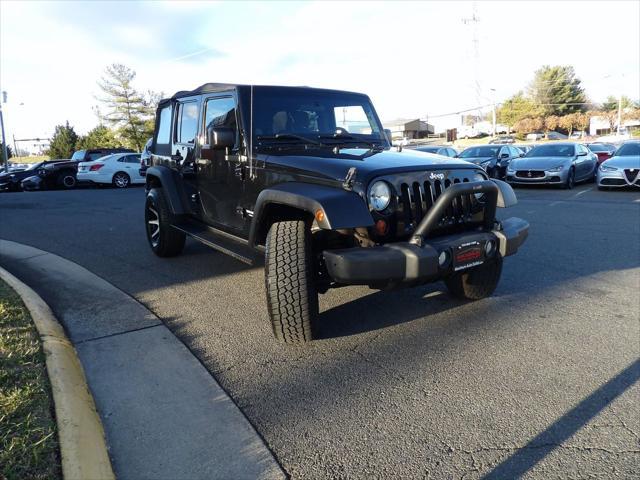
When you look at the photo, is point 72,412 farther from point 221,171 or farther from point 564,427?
point 221,171

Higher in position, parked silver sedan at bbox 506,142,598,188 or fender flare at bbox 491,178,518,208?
parked silver sedan at bbox 506,142,598,188

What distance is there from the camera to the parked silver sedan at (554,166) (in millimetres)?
14531

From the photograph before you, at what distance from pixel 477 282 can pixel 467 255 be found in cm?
109

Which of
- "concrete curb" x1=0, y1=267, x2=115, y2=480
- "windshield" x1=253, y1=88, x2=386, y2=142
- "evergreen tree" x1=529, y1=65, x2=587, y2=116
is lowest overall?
"concrete curb" x1=0, y1=267, x2=115, y2=480

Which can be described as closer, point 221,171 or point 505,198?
point 505,198

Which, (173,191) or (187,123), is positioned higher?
(187,123)

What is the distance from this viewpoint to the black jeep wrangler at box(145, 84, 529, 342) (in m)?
3.30

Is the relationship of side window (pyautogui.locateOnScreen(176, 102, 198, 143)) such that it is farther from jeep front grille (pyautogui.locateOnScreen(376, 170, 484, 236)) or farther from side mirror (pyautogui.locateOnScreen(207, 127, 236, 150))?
jeep front grille (pyautogui.locateOnScreen(376, 170, 484, 236))

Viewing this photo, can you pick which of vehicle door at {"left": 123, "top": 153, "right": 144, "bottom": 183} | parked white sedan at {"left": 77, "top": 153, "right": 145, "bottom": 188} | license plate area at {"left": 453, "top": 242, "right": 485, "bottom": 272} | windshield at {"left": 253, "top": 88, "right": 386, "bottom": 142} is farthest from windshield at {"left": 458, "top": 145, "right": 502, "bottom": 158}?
license plate area at {"left": 453, "top": 242, "right": 485, "bottom": 272}

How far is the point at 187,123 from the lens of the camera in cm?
565

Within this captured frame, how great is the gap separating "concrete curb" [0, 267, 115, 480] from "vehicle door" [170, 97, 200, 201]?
218 centimetres

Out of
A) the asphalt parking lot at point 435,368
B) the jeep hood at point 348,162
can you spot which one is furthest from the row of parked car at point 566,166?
the jeep hood at point 348,162

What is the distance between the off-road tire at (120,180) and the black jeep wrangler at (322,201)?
54.5 ft

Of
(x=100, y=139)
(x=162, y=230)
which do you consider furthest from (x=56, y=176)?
(x=100, y=139)
